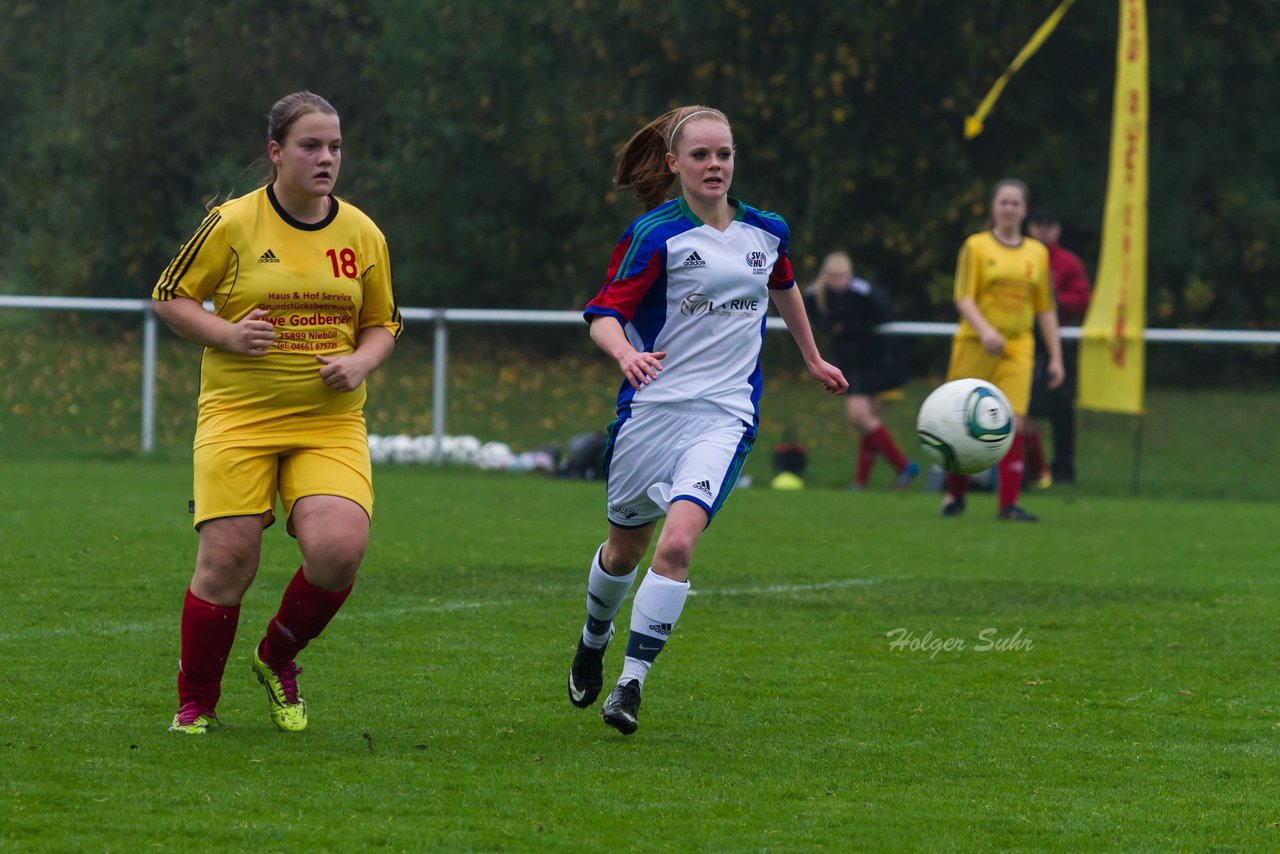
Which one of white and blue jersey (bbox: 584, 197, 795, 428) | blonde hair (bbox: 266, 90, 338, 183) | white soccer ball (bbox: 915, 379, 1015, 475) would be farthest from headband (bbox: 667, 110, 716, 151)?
white soccer ball (bbox: 915, 379, 1015, 475)

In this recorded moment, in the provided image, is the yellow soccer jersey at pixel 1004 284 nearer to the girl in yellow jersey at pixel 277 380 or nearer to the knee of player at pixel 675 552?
the knee of player at pixel 675 552

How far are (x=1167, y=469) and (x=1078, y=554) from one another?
7.09m

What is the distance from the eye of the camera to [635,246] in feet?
18.8

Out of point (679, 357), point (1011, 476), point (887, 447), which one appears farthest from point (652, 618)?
point (887, 447)

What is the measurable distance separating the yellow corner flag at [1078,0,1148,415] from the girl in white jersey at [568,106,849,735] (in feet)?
35.6

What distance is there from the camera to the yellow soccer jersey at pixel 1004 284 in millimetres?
12328

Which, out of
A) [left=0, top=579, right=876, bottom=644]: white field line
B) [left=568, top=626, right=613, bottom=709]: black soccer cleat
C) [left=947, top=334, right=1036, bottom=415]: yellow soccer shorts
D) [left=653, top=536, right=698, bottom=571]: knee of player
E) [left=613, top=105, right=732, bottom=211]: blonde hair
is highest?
[left=613, top=105, right=732, bottom=211]: blonde hair

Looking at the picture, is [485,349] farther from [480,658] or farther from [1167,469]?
[480,658]

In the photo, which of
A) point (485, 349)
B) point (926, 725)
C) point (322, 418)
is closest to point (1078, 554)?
point (926, 725)

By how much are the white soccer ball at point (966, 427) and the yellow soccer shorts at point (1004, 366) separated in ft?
13.5

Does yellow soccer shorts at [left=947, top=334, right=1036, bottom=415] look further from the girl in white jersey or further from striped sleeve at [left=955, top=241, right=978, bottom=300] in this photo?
the girl in white jersey

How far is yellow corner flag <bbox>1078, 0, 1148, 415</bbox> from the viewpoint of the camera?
16172 millimetres

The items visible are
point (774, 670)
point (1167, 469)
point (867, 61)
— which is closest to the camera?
point (774, 670)

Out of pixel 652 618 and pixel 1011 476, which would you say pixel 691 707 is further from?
pixel 1011 476
